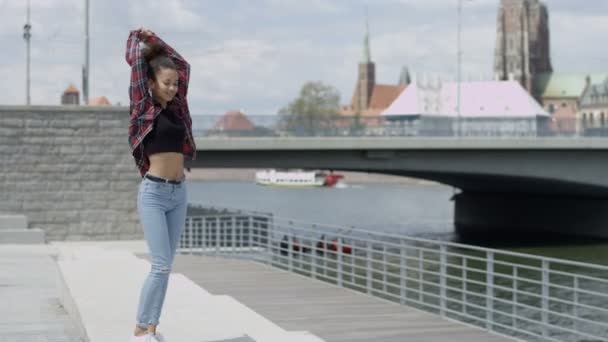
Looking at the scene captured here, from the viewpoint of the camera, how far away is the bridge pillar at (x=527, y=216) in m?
46.2

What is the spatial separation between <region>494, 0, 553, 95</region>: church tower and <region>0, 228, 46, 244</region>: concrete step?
164442mm

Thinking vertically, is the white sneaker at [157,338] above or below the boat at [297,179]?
above

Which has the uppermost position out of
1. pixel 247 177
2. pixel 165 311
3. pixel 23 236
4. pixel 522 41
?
pixel 522 41

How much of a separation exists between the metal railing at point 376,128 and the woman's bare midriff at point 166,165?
28913 millimetres

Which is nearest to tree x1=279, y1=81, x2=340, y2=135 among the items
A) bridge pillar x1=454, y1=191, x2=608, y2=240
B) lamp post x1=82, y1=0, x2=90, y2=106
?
bridge pillar x1=454, y1=191, x2=608, y2=240

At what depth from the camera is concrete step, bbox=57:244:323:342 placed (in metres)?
7.59

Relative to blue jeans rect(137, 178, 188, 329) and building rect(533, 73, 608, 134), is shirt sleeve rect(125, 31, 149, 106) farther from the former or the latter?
building rect(533, 73, 608, 134)

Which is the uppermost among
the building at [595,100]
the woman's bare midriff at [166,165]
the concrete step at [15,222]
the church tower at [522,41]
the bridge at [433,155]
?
the church tower at [522,41]

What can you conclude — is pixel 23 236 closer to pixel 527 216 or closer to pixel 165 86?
pixel 165 86

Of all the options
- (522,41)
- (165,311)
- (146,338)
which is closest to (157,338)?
(146,338)

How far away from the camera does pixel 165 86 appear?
262 inches

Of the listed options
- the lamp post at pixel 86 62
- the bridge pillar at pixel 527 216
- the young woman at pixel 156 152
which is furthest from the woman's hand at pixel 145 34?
the bridge pillar at pixel 527 216

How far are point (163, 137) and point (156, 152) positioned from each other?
0.31 feet

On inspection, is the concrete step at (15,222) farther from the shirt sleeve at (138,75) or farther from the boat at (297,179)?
the boat at (297,179)
